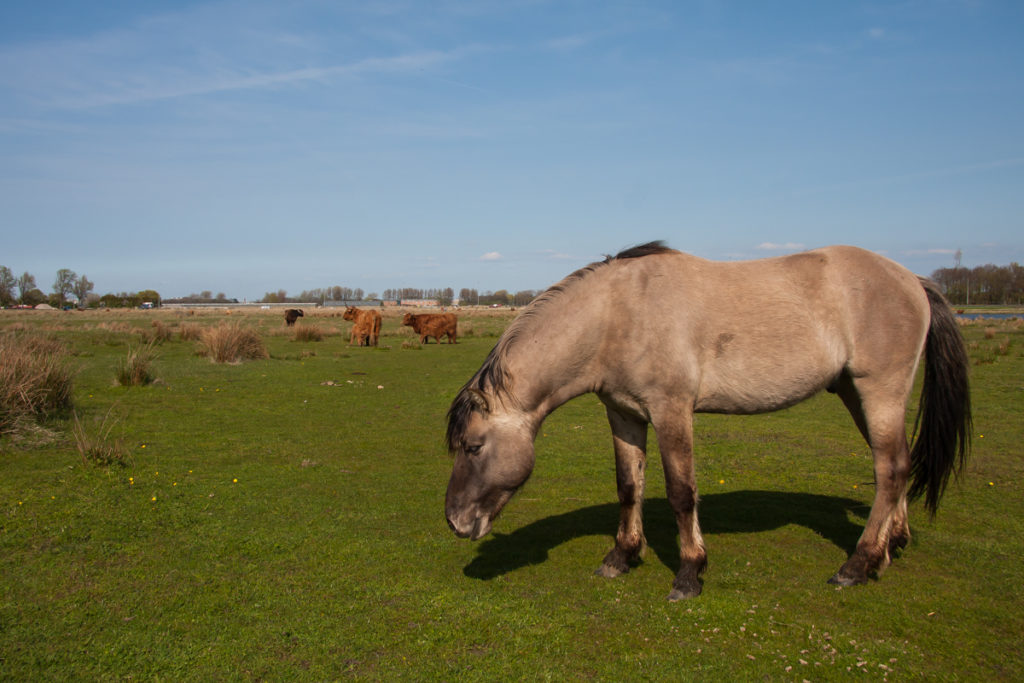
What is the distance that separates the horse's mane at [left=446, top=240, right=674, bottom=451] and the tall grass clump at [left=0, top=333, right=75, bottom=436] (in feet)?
23.5

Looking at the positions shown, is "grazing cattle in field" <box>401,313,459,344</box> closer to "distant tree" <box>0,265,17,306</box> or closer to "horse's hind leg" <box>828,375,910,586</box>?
"horse's hind leg" <box>828,375,910,586</box>

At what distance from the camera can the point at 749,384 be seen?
478cm

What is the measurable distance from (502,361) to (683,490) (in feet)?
5.31

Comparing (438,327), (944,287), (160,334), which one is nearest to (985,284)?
(944,287)

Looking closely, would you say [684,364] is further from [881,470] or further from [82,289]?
[82,289]

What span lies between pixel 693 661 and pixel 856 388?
101 inches

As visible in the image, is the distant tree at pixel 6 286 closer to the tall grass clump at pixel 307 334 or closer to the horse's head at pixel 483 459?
the tall grass clump at pixel 307 334

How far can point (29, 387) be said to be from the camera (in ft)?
30.0

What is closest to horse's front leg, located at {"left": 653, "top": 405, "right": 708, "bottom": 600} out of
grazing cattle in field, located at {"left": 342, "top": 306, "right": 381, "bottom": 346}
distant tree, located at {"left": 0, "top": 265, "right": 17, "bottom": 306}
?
grazing cattle in field, located at {"left": 342, "top": 306, "right": 381, "bottom": 346}

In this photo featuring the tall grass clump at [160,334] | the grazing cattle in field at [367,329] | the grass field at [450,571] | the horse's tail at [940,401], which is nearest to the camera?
the grass field at [450,571]

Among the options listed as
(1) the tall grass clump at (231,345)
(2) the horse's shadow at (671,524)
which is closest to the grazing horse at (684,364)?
(2) the horse's shadow at (671,524)

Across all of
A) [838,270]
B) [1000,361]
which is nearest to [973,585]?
[838,270]

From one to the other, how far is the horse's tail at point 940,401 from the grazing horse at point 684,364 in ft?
0.97

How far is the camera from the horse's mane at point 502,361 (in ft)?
15.3
